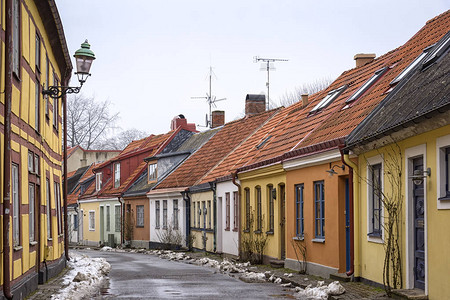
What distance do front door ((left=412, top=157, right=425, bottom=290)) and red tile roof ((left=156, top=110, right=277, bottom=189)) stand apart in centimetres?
2091

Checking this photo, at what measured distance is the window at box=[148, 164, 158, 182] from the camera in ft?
134

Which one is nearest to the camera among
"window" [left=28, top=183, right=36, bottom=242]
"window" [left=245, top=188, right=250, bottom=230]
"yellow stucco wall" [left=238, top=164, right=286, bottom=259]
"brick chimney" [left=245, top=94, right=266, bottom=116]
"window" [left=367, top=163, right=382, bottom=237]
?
"window" [left=367, top=163, right=382, bottom=237]

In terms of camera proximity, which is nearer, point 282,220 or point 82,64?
point 82,64

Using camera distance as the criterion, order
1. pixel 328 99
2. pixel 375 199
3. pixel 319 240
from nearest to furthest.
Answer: pixel 375 199 < pixel 319 240 < pixel 328 99

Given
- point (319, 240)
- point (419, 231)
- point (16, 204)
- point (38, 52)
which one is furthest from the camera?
point (319, 240)

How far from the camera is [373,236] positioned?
15.0 meters

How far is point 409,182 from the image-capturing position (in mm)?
13195

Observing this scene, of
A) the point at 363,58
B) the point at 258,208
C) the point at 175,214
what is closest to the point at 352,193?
the point at 258,208

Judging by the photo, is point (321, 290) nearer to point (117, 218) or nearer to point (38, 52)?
point (38, 52)

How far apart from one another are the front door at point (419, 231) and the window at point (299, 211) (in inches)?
264

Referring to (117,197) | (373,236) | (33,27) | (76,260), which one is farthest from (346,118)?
(117,197)

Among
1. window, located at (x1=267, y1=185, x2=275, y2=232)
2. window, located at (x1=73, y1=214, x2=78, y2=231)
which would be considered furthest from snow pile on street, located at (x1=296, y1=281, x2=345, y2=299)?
window, located at (x1=73, y1=214, x2=78, y2=231)

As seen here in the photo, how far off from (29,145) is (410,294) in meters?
7.49

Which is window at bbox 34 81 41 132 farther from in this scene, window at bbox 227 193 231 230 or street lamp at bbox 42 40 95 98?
window at bbox 227 193 231 230
